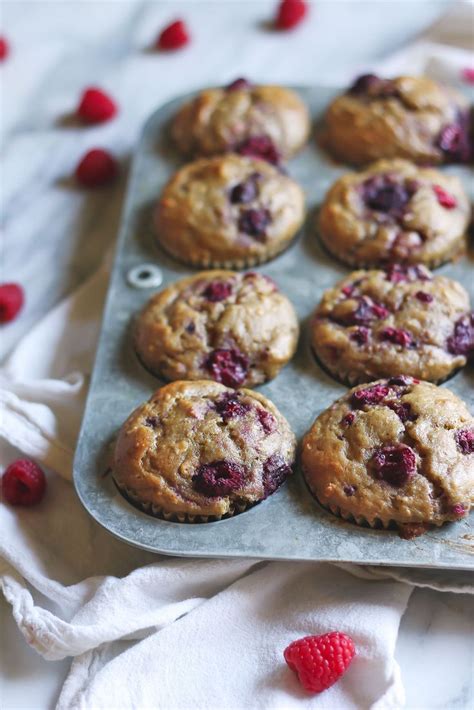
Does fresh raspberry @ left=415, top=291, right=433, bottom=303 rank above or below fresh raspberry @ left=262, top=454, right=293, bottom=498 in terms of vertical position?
above

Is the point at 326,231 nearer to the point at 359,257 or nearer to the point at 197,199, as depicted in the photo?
the point at 359,257

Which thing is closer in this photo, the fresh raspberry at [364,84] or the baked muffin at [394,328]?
the baked muffin at [394,328]

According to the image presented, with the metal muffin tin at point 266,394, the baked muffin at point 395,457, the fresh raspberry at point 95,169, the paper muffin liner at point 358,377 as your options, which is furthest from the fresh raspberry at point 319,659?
the fresh raspberry at point 95,169

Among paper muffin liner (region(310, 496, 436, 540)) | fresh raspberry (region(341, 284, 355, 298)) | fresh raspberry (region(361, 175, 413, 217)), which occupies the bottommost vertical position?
paper muffin liner (region(310, 496, 436, 540))

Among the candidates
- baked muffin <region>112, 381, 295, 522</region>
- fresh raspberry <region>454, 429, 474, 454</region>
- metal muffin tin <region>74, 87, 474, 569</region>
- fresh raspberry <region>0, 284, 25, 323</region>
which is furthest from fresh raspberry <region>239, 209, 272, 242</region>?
fresh raspberry <region>454, 429, 474, 454</region>

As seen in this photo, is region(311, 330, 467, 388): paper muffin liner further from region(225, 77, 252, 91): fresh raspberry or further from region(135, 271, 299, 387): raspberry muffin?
region(225, 77, 252, 91): fresh raspberry

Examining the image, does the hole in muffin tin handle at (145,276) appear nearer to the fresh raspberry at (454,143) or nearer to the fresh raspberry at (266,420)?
the fresh raspberry at (266,420)

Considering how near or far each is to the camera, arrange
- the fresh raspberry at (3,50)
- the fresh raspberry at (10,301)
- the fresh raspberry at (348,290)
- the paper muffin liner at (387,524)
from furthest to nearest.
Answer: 1. the fresh raspberry at (3,50)
2. the fresh raspberry at (10,301)
3. the fresh raspberry at (348,290)
4. the paper muffin liner at (387,524)
